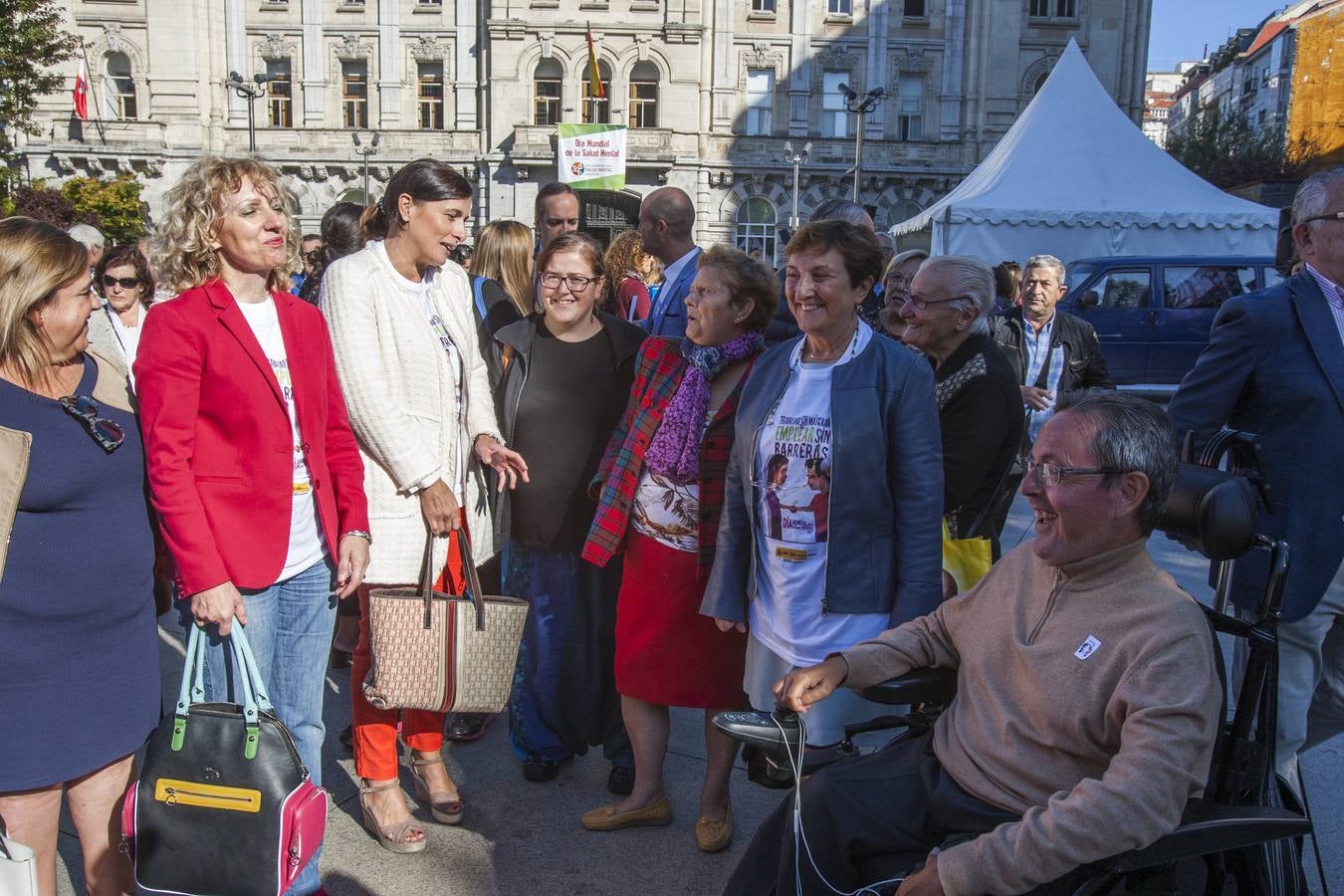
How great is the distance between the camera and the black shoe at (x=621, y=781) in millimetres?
3768


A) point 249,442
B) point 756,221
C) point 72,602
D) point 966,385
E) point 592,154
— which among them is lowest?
point 72,602

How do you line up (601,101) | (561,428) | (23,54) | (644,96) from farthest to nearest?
(644,96), (601,101), (23,54), (561,428)

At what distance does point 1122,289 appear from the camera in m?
13.1

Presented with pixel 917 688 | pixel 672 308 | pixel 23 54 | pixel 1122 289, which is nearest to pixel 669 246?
pixel 672 308

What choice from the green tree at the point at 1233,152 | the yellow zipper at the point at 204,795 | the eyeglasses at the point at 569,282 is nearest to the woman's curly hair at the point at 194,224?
the eyeglasses at the point at 569,282

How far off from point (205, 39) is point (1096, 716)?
41.6 m

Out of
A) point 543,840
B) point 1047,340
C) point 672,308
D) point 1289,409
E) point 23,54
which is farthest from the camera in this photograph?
point 23,54

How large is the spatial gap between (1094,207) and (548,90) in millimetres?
25833

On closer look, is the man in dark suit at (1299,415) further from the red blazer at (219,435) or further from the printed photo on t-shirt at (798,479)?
the red blazer at (219,435)

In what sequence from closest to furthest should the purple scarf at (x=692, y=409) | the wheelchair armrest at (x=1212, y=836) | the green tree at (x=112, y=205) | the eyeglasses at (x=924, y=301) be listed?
1. the wheelchair armrest at (x=1212, y=836)
2. the purple scarf at (x=692, y=409)
3. the eyeglasses at (x=924, y=301)
4. the green tree at (x=112, y=205)

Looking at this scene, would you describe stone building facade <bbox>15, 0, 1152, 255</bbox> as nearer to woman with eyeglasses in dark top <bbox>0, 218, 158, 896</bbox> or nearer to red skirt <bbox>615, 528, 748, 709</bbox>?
red skirt <bbox>615, 528, 748, 709</bbox>

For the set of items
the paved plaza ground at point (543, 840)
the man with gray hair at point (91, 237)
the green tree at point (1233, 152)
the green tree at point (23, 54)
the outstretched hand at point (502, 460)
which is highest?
the green tree at point (1233, 152)

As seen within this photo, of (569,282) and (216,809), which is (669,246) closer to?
(569,282)

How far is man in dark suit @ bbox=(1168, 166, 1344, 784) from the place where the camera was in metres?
2.83
